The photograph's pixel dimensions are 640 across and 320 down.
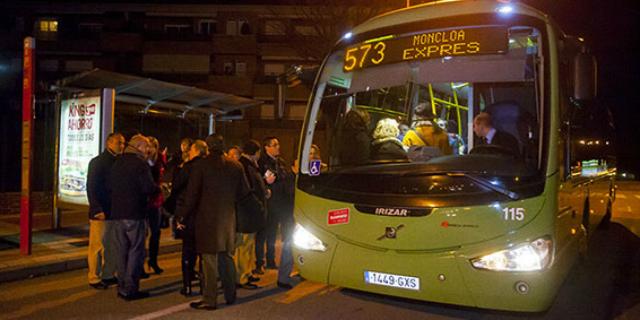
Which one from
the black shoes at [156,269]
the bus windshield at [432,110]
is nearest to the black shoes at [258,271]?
the black shoes at [156,269]

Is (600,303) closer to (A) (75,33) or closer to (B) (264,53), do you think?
Answer: (B) (264,53)

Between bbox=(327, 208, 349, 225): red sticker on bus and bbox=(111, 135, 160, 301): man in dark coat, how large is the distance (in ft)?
7.73

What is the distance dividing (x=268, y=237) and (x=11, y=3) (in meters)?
41.8

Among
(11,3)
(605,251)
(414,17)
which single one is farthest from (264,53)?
(414,17)

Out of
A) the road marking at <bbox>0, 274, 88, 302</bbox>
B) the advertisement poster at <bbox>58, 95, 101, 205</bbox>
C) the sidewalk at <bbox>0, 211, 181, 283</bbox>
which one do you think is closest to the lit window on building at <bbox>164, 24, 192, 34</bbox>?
the sidewalk at <bbox>0, 211, 181, 283</bbox>

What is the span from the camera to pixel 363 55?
5.86 m

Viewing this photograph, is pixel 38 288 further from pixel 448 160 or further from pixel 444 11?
pixel 444 11

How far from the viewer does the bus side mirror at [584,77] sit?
17.4 ft

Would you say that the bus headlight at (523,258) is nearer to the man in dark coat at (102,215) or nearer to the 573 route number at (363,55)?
the 573 route number at (363,55)

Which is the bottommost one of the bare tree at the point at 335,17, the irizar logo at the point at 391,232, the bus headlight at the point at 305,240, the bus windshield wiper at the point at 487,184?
the bus headlight at the point at 305,240

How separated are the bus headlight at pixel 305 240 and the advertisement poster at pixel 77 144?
6.01 meters

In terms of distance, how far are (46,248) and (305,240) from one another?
5.65 m

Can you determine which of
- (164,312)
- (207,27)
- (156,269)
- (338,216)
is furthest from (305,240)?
(207,27)

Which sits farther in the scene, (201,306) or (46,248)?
(46,248)
